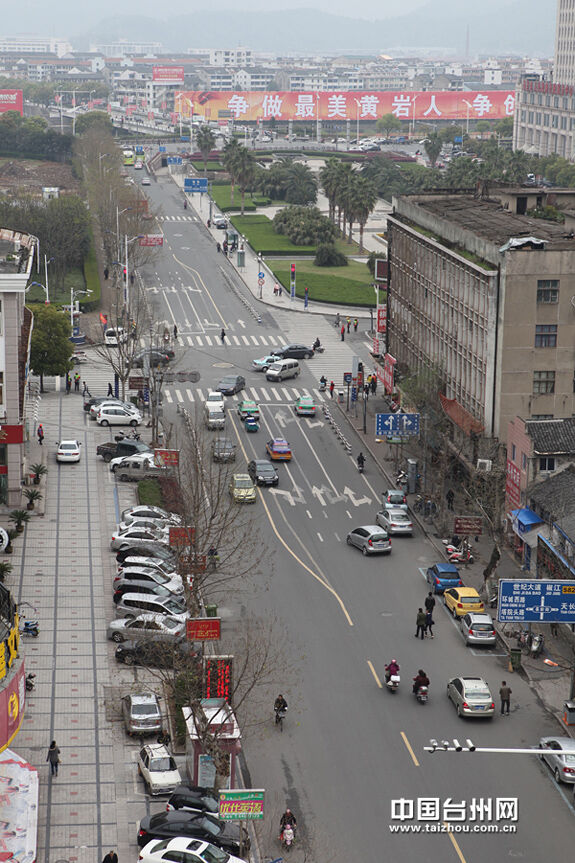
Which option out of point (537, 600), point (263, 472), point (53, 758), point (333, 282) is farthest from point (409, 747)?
point (333, 282)

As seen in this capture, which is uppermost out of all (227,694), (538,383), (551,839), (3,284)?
(3,284)

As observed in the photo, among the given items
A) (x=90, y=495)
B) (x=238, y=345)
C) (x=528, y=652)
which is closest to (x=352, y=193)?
(x=238, y=345)

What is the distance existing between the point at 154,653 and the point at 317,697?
7.40 metres

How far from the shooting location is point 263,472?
91812 mm

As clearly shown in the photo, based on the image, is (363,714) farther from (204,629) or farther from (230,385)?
(230,385)

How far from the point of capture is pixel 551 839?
49.6 metres

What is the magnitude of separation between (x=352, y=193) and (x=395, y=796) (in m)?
134

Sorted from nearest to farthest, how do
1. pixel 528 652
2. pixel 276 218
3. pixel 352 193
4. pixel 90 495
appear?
1. pixel 528 652
2. pixel 90 495
3. pixel 352 193
4. pixel 276 218

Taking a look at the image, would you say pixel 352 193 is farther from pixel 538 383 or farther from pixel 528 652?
pixel 528 652

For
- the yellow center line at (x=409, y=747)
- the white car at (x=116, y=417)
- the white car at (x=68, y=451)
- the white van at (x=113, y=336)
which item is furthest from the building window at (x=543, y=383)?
the white van at (x=113, y=336)

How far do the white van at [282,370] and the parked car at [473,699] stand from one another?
207 feet

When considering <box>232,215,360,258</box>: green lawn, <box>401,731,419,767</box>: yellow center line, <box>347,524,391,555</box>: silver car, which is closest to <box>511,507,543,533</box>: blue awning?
<box>347,524,391,555</box>: silver car

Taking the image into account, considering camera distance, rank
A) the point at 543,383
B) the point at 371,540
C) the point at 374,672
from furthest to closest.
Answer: the point at 543,383
the point at 371,540
the point at 374,672

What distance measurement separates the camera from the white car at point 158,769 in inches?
2035
